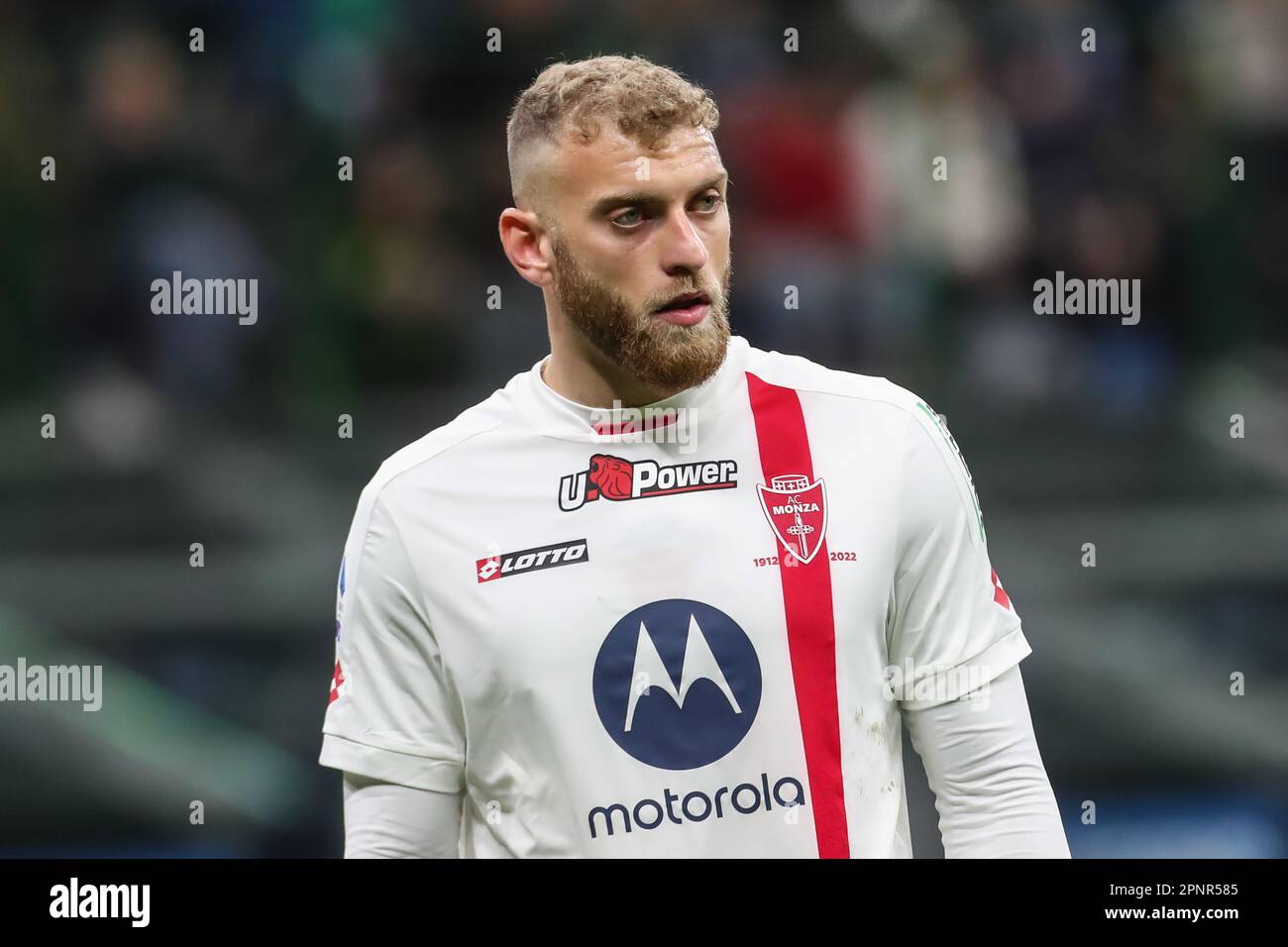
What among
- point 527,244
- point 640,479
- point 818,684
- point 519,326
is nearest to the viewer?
point 818,684

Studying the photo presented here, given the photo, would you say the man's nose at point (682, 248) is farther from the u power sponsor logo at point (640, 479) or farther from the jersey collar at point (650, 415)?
the u power sponsor logo at point (640, 479)

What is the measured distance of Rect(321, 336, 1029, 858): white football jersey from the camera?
2762 mm

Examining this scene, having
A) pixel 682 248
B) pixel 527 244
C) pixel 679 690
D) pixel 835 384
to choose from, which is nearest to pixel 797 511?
pixel 835 384

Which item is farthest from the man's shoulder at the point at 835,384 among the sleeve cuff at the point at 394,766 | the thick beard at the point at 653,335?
the sleeve cuff at the point at 394,766

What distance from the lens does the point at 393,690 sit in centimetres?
288

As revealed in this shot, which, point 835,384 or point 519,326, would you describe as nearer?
point 835,384

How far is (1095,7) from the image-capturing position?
6934 millimetres

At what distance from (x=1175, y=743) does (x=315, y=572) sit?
2.86 m

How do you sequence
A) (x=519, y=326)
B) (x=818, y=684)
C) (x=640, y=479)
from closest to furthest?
(x=818, y=684), (x=640, y=479), (x=519, y=326)

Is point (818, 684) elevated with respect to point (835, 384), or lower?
lower

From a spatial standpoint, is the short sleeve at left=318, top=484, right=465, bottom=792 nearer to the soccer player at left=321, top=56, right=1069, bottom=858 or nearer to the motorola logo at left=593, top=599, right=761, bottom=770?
the soccer player at left=321, top=56, right=1069, bottom=858

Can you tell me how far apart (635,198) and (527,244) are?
11.6 inches

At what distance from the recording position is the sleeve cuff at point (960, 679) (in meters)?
2.78

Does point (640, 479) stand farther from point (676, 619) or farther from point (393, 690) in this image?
point (393, 690)
